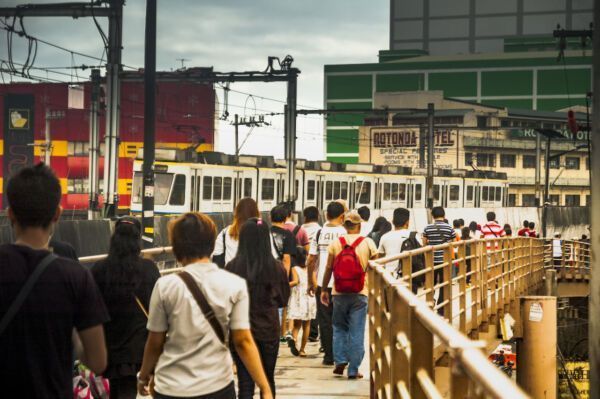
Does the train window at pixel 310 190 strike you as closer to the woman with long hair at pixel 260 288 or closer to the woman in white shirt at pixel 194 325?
the woman with long hair at pixel 260 288

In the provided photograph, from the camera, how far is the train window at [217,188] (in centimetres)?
3466

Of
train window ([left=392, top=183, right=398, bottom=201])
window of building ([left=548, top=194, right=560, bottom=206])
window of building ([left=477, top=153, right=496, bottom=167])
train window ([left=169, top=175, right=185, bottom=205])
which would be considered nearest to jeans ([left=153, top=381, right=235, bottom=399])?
train window ([left=169, top=175, right=185, bottom=205])

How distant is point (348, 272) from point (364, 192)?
34787mm

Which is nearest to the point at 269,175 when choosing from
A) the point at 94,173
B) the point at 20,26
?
the point at 94,173

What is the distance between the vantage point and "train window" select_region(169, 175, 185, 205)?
33.5 meters

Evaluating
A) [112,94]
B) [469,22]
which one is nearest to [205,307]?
[112,94]

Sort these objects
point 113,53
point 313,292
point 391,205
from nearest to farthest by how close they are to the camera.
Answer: point 313,292 → point 113,53 → point 391,205

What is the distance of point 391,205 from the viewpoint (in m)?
47.7

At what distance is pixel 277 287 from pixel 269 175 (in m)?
30.7

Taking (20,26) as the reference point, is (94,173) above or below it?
below

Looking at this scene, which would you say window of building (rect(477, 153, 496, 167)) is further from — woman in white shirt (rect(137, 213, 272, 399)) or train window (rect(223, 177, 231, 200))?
woman in white shirt (rect(137, 213, 272, 399))

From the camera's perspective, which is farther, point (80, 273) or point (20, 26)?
point (20, 26)

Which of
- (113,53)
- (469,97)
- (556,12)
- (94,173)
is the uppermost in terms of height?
(556,12)

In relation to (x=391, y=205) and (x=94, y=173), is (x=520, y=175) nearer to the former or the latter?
(x=391, y=205)
